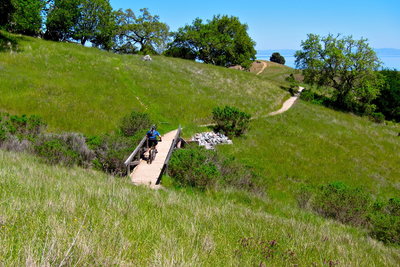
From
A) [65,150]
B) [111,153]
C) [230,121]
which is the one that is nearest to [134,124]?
[111,153]

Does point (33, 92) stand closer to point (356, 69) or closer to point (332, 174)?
point (332, 174)

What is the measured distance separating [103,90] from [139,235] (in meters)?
24.4

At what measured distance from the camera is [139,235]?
3.54 metres

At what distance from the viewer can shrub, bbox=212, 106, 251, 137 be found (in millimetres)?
23969

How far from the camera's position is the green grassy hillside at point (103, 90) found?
19.8 meters

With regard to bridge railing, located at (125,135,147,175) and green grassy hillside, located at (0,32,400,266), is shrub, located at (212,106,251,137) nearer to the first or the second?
green grassy hillside, located at (0,32,400,266)

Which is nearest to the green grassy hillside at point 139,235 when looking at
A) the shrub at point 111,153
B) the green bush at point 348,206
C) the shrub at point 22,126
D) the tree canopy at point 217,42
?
the green bush at point 348,206

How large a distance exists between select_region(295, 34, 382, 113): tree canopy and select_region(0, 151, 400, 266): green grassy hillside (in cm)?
4495

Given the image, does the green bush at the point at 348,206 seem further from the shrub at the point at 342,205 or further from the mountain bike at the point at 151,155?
the mountain bike at the point at 151,155

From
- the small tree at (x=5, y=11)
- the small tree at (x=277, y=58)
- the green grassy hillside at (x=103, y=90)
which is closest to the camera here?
the green grassy hillside at (x=103, y=90)

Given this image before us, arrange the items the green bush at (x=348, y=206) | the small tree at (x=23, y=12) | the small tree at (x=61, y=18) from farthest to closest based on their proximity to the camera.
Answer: the small tree at (x=61, y=18), the small tree at (x=23, y=12), the green bush at (x=348, y=206)

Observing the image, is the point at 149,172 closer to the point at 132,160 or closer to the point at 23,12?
the point at 132,160

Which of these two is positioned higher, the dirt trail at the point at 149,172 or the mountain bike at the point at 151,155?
the mountain bike at the point at 151,155

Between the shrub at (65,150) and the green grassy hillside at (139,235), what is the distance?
498cm
